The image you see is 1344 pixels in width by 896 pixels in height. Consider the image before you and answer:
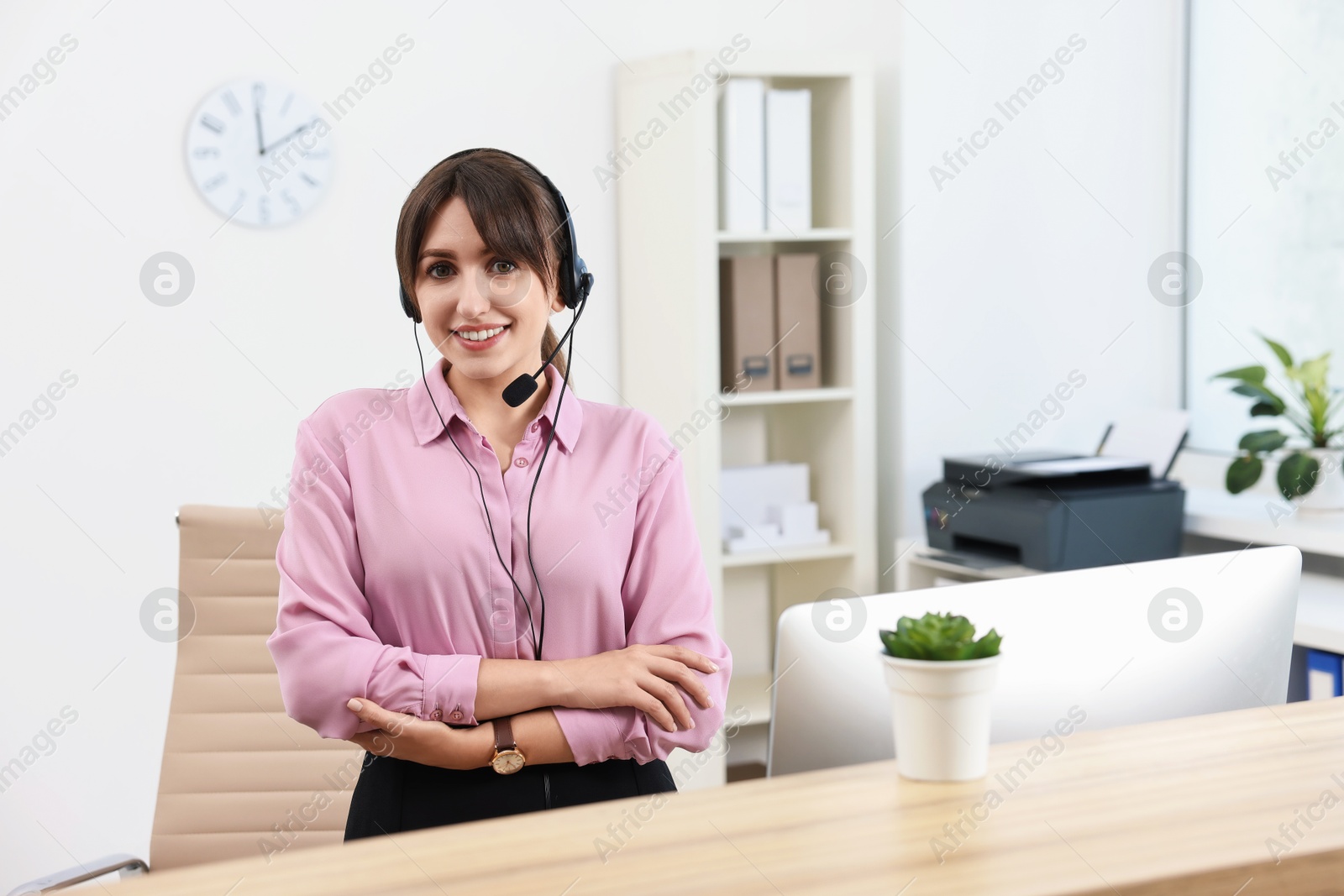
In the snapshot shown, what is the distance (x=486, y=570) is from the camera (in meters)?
1.39

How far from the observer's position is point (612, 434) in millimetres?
1526

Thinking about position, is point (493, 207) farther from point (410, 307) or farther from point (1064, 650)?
point (1064, 650)

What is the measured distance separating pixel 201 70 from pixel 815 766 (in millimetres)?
2368

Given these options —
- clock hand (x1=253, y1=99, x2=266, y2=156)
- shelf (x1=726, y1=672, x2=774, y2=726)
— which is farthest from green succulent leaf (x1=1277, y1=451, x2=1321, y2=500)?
clock hand (x1=253, y1=99, x2=266, y2=156)

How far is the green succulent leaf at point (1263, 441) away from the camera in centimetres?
279

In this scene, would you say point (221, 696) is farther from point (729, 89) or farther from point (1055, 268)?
point (1055, 268)

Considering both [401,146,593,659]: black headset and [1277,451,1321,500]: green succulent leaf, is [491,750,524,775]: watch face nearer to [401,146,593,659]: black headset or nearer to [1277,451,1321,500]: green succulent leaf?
[401,146,593,659]: black headset

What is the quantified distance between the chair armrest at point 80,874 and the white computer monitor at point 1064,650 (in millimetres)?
984

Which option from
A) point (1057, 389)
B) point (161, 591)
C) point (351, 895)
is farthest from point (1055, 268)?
point (351, 895)

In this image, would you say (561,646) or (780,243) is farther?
(780,243)

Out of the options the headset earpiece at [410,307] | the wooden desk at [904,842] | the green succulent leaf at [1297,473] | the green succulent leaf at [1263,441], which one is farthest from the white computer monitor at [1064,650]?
the green succulent leaf at [1263,441]

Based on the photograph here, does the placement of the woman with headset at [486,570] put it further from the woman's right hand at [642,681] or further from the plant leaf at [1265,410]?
the plant leaf at [1265,410]

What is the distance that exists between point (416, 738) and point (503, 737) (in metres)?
0.10

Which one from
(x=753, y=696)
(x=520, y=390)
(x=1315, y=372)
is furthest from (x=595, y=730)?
(x=1315, y=372)
